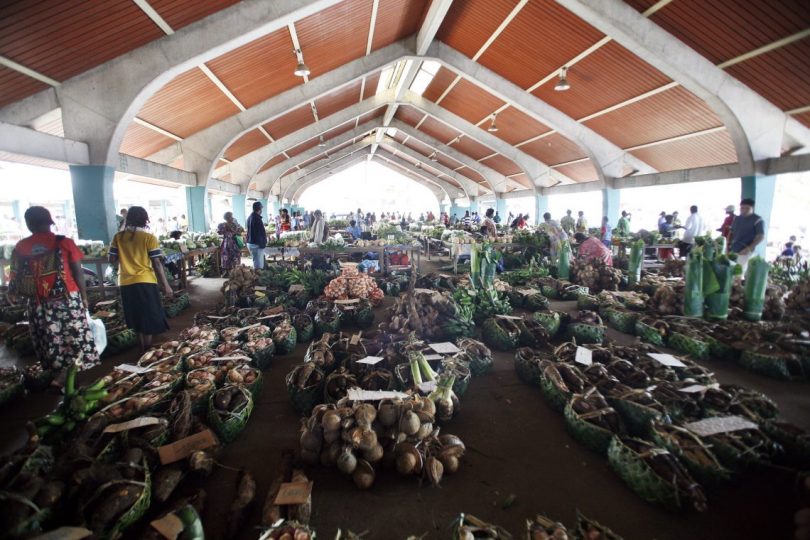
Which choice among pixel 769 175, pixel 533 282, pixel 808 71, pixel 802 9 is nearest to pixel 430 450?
pixel 533 282

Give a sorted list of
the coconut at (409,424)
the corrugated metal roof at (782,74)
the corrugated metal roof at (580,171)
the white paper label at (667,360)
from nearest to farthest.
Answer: the coconut at (409,424), the white paper label at (667,360), the corrugated metal roof at (782,74), the corrugated metal roof at (580,171)

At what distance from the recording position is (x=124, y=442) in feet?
7.63

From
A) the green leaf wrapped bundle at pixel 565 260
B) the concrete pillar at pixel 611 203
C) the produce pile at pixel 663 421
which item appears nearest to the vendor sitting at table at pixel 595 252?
the green leaf wrapped bundle at pixel 565 260

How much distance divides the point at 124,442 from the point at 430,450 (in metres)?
1.92

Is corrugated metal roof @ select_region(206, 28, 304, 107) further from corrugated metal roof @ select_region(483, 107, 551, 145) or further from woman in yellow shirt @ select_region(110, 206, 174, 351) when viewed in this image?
corrugated metal roof @ select_region(483, 107, 551, 145)

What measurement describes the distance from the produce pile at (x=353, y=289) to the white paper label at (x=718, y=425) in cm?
442

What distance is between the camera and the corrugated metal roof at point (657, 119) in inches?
391

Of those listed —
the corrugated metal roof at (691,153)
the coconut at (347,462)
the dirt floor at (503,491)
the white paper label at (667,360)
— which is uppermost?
the corrugated metal roof at (691,153)

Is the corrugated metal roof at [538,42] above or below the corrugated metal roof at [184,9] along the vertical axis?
above

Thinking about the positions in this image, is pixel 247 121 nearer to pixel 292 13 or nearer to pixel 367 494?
pixel 292 13

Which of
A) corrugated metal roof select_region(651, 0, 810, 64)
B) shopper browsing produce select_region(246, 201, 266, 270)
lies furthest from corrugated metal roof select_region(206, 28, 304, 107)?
corrugated metal roof select_region(651, 0, 810, 64)

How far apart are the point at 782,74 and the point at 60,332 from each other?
12.7 metres

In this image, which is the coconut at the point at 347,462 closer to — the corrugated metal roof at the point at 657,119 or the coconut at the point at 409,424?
the coconut at the point at 409,424

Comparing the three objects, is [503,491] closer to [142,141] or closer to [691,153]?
[142,141]
